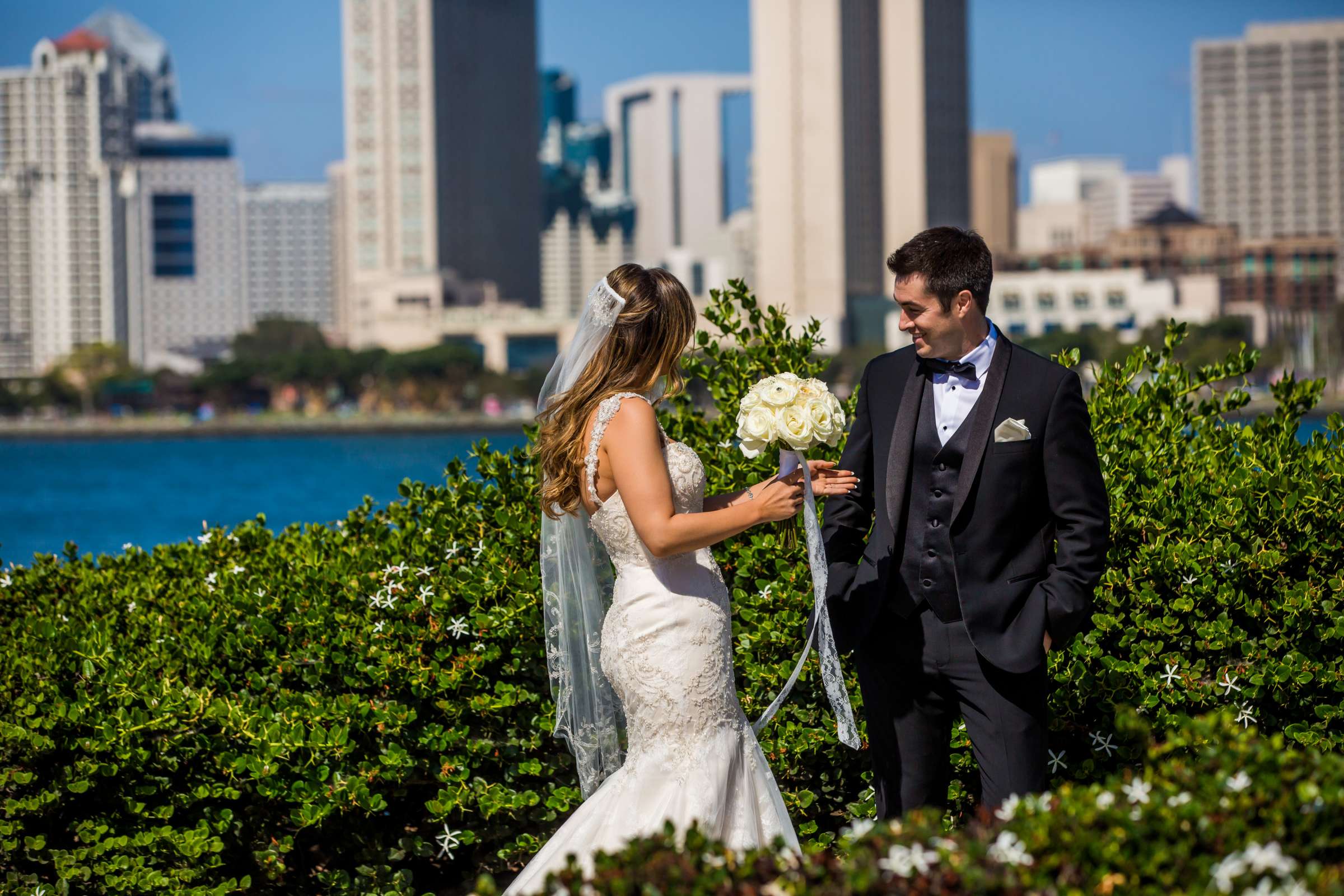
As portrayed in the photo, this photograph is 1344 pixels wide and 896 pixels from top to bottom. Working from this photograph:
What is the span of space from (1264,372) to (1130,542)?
11845 centimetres

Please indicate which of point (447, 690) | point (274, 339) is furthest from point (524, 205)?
point (447, 690)

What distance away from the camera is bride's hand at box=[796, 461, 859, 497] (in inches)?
149

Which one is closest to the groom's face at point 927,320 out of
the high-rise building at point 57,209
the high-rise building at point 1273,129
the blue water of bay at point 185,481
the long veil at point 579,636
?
the long veil at point 579,636

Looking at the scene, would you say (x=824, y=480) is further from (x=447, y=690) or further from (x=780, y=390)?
(x=447, y=690)

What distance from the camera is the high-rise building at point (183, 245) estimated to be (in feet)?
555

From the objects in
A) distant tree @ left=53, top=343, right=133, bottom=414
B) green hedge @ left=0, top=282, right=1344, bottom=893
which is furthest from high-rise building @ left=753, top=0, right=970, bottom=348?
green hedge @ left=0, top=282, right=1344, bottom=893

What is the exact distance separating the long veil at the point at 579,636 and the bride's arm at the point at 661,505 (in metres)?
0.46

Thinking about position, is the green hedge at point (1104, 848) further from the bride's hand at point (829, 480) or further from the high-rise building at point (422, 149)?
the high-rise building at point (422, 149)

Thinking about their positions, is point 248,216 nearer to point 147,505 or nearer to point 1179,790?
point 147,505

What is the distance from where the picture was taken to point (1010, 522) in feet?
12.1

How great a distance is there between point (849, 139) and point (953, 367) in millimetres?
115224

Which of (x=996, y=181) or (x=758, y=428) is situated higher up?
(x=996, y=181)

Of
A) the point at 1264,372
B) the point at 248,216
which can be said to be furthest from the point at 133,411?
the point at 1264,372

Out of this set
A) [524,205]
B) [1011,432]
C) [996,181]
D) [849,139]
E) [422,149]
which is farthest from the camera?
[996,181]
